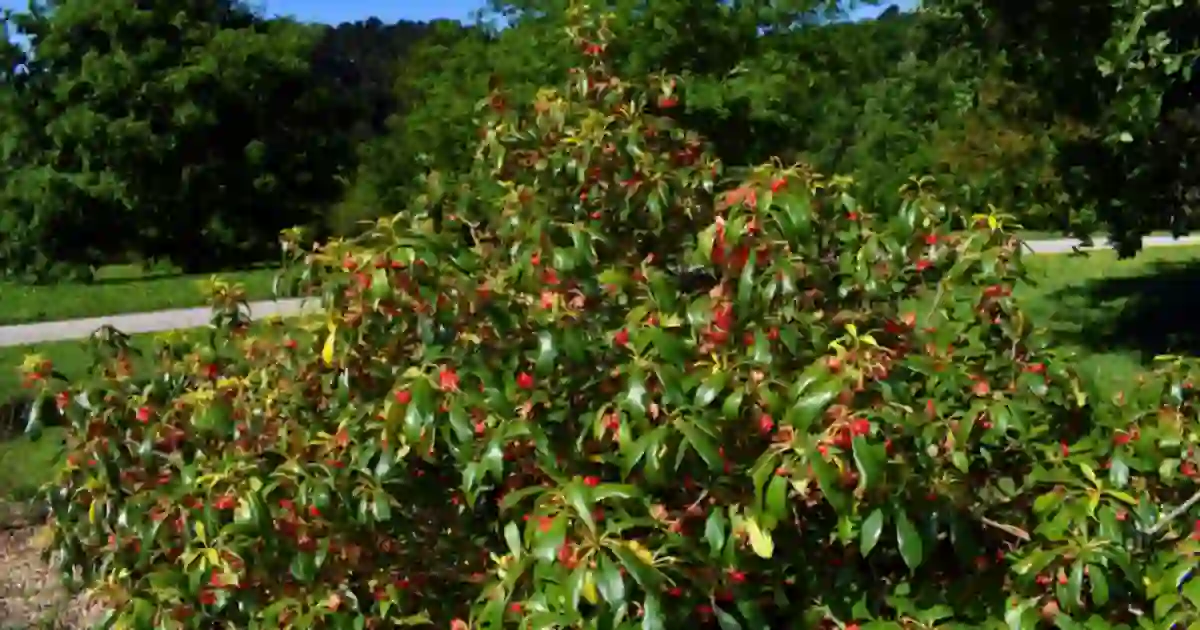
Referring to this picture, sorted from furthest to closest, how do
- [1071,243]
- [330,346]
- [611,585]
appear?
1. [1071,243]
2. [330,346]
3. [611,585]

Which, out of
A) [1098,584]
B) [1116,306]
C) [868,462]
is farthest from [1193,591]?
[1116,306]

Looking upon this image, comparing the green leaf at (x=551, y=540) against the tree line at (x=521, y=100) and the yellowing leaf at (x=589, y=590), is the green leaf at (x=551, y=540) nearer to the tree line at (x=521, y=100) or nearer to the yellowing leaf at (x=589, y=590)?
the yellowing leaf at (x=589, y=590)

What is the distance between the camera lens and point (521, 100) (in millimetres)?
7105

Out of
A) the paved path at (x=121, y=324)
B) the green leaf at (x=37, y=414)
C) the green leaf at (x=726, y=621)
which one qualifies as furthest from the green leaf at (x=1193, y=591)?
the paved path at (x=121, y=324)

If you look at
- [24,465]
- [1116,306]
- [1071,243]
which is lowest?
[1071,243]

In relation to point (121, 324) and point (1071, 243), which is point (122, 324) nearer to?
point (121, 324)

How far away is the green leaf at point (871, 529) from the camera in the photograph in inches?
75.9

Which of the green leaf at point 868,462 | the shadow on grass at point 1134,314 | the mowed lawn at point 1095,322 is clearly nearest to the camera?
the green leaf at point 868,462

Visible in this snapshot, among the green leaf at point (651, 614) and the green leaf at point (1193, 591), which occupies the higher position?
the green leaf at point (651, 614)

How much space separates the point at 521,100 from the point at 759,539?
17.7 feet

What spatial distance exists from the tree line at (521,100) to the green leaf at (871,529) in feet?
5.11

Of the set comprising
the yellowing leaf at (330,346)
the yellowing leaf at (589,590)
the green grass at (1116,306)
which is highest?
the yellowing leaf at (330,346)

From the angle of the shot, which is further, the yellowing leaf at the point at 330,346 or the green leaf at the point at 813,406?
the yellowing leaf at the point at 330,346

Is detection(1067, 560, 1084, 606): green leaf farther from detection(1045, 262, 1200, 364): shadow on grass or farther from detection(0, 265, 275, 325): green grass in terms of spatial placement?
detection(0, 265, 275, 325): green grass
